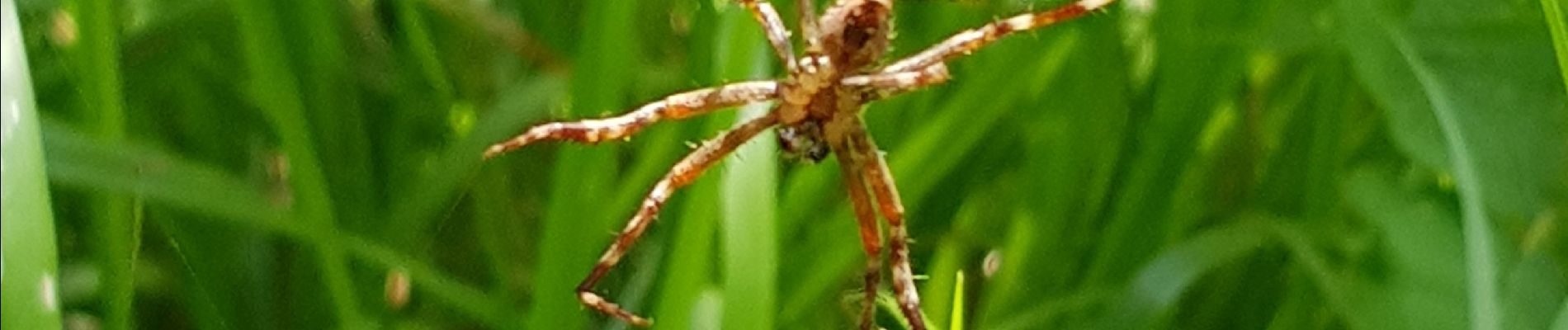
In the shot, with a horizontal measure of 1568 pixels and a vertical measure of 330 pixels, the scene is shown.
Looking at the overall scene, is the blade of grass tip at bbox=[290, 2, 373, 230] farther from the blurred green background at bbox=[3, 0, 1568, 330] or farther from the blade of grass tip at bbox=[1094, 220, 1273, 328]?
the blade of grass tip at bbox=[1094, 220, 1273, 328]

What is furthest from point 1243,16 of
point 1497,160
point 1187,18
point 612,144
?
point 612,144

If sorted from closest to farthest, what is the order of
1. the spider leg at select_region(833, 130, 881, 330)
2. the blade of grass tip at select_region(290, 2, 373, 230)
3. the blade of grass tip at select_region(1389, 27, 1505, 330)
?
the blade of grass tip at select_region(1389, 27, 1505, 330) < the spider leg at select_region(833, 130, 881, 330) < the blade of grass tip at select_region(290, 2, 373, 230)

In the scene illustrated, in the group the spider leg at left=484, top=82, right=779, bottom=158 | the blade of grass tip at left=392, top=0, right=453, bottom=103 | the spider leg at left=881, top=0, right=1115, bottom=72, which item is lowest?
the spider leg at left=484, top=82, right=779, bottom=158

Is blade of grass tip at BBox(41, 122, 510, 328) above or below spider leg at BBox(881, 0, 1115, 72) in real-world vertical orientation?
below

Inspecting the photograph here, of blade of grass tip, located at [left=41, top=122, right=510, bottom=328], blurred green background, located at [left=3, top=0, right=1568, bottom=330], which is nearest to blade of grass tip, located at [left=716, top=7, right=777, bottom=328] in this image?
blurred green background, located at [left=3, top=0, right=1568, bottom=330]

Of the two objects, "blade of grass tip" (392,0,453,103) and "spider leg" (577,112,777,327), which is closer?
"spider leg" (577,112,777,327)

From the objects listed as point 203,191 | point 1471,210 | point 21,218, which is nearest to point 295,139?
point 203,191

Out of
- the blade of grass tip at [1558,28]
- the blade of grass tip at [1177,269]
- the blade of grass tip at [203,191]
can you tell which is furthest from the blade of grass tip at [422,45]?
the blade of grass tip at [1558,28]
